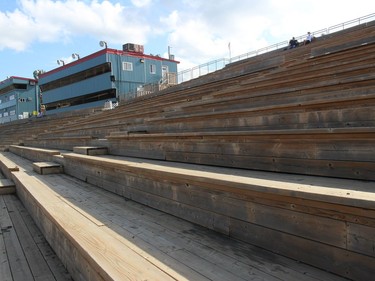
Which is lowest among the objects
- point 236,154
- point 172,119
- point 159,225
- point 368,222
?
point 159,225

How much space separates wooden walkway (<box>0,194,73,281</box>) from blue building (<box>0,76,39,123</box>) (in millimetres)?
41203

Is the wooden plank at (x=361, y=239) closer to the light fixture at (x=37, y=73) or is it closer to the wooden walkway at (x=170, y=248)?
the wooden walkway at (x=170, y=248)

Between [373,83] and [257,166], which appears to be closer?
[257,166]

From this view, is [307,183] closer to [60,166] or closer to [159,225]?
[159,225]

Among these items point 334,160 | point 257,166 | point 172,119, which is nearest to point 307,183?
point 334,160

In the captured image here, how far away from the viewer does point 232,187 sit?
2.18m

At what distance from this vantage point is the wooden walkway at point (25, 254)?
241 centimetres

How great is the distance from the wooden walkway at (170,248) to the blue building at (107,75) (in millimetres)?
23673

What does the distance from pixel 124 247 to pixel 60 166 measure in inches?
157

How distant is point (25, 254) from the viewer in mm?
2809

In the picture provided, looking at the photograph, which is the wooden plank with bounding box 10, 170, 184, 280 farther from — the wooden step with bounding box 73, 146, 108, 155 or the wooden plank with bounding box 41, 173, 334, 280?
the wooden step with bounding box 73, 146, 108, 155

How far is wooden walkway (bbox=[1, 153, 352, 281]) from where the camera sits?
1.69m

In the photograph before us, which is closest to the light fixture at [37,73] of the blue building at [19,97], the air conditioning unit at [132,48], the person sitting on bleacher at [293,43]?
the blue building at [19,97]

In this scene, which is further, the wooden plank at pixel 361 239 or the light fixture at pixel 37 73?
the light fixture at pixel 37 73
